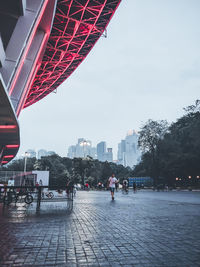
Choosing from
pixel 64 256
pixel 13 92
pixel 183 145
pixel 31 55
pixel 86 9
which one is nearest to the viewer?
pixel 64 256

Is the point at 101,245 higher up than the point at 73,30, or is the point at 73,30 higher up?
the point at 73,30

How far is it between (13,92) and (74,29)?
619 inches

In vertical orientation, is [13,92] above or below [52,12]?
below

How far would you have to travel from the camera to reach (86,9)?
24375 millimetres

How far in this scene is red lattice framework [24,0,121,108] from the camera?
2405 centimetres

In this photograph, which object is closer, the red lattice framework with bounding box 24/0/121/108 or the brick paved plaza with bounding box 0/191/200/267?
the brick paved plaza with bounding box 0/191/200/267

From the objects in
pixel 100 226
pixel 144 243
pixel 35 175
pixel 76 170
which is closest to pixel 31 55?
pixel 100 226

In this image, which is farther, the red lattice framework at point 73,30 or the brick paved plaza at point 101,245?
the red lattice framework at point 73,30

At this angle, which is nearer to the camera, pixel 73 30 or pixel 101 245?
pixel 101 245

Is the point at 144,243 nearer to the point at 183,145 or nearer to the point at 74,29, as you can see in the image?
the point at 74,29

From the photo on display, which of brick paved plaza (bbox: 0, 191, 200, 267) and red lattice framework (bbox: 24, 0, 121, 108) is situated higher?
red lattice framework (bbox: 24, 0, 121, 108)

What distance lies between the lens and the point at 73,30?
27.0 m

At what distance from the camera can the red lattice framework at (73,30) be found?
24047 millimetres

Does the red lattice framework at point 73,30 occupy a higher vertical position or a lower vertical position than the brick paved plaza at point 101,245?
higher
